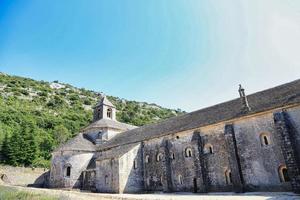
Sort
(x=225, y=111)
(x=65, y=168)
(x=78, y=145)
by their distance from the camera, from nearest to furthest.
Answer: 1. (x=225, y=111)
2. (x=65, y=168)
3. (x=78, y=145)

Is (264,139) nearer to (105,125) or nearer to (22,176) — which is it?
(105,125)

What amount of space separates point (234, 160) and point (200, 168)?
401 centimetres

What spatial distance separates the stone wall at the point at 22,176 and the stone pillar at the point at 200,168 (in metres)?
28.7

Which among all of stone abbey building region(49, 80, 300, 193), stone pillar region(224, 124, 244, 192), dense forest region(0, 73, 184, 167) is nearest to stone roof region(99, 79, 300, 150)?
stone abbey building region(49, 80, 300, 193)

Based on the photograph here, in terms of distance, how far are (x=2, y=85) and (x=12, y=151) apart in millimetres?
62295

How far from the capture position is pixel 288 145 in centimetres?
1955

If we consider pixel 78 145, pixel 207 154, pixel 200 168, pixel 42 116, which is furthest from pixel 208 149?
pixel 42 116

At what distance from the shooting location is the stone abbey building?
20.8 meters

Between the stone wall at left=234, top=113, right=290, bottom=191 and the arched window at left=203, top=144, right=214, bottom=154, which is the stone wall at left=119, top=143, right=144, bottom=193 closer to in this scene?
the arched window at left=203, top=144, right=214, bottom=154

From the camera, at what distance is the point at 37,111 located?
86.2 meters

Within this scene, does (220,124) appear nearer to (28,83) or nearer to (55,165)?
(55,165)

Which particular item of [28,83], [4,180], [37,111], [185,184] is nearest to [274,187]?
[185,184]

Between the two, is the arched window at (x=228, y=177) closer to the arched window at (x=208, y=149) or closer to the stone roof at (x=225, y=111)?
the arched window at (x=208, y=149)

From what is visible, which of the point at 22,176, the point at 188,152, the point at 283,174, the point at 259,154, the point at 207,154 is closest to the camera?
the point at 283,174
